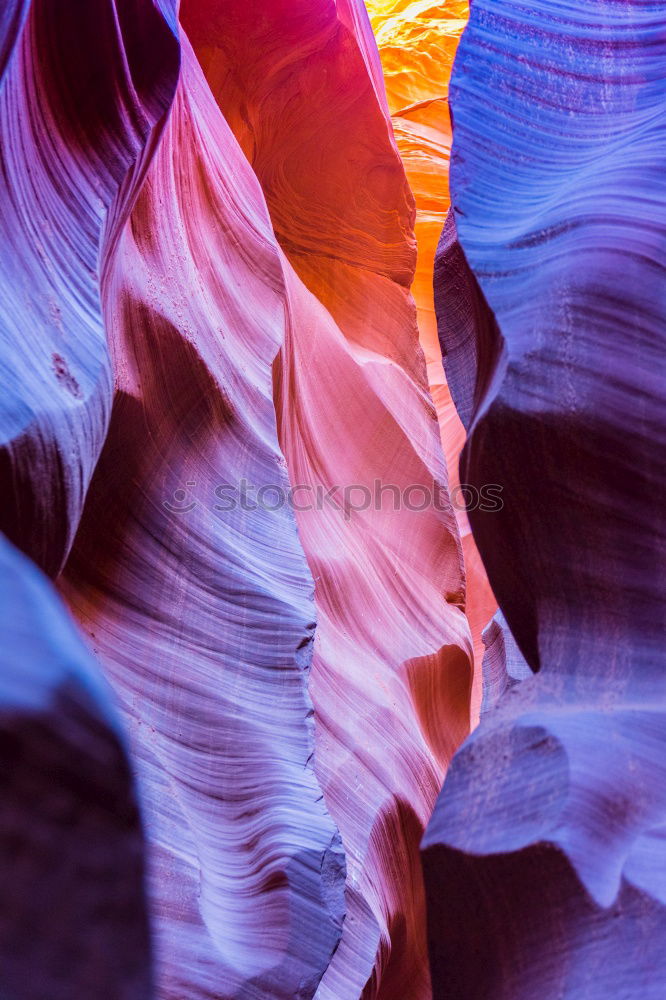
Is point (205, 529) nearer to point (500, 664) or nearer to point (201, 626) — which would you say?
point (201, 626)

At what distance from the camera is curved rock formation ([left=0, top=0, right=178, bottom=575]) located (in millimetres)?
1138

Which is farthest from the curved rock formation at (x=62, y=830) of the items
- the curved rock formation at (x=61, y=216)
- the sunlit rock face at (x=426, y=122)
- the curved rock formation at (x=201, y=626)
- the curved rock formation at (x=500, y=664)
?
the sunlit rock face at (x=426, y=122)

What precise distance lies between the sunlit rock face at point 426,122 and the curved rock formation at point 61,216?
2.48 meters

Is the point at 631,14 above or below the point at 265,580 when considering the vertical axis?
above

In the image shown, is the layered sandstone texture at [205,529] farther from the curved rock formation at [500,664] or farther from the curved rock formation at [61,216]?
the curved rock formation at [500,664]

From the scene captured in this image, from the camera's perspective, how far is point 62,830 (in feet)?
1.86

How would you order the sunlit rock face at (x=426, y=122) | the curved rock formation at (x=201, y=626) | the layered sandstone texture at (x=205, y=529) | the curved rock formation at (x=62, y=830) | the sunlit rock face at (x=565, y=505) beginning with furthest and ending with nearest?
the sunlit rock face at (x=426, y=122) < the curved rock formation at (x=201, y=626) < the layered sandstone texture at (x=205, y=529) < the sunlit rock face at (x=565, y=505) < the curved rock formation at (x=62, y=830)

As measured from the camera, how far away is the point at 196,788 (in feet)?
5.04

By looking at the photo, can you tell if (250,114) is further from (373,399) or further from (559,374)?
(559,374)

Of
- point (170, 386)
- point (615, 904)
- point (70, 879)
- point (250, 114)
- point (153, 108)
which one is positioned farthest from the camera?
point (250, 114)

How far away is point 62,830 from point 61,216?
1003mm

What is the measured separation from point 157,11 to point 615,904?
1.45 metres

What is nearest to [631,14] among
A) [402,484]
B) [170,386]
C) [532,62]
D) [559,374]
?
[532,62]

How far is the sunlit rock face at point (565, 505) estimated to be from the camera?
3.52 ft
